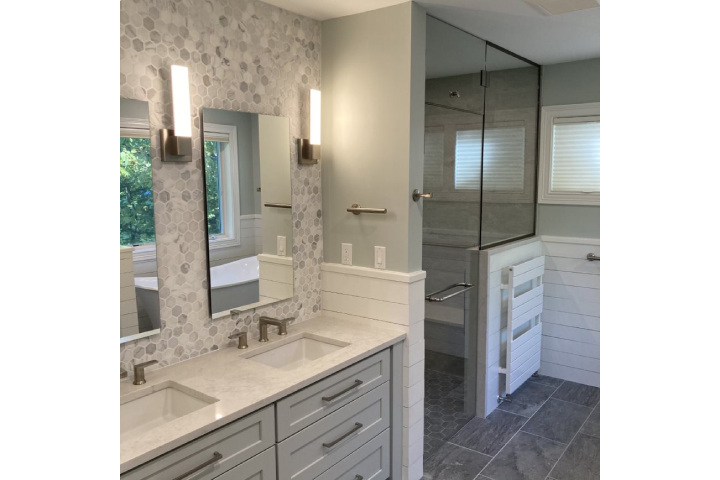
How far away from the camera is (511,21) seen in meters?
2.85

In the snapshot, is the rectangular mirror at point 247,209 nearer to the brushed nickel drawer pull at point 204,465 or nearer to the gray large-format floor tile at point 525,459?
the brushed nickel drawer pull at point 204,465

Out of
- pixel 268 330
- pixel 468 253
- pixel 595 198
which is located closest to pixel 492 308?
pixel 468 253

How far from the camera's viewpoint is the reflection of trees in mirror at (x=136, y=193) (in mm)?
1917

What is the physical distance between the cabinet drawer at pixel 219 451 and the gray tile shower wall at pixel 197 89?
1.70 feet

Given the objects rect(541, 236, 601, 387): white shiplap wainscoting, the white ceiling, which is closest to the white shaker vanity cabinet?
the white ceiling

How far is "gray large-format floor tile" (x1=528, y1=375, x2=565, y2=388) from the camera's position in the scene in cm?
407

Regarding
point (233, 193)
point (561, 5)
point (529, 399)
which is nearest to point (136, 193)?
point (233, 193)

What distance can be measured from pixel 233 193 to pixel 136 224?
503 mm

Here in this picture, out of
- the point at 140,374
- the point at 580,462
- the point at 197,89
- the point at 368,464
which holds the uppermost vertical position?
the point at 197,89

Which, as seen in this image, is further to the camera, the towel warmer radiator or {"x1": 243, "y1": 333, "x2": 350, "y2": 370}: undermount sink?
the towel warmer radiator

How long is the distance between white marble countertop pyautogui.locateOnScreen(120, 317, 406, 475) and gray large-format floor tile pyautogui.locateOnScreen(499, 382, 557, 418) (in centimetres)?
151

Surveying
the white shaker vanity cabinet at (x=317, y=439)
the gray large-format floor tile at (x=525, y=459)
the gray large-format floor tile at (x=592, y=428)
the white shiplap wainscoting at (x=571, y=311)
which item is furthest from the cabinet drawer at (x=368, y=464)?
the white shiplap wainscoting at (x=571, y=311)

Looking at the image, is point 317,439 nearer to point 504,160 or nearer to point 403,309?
point 403,309

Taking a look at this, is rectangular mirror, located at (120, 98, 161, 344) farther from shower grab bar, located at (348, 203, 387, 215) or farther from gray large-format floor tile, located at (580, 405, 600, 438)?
gray large-format floor tile, located at (580, 405, 600, 438)
